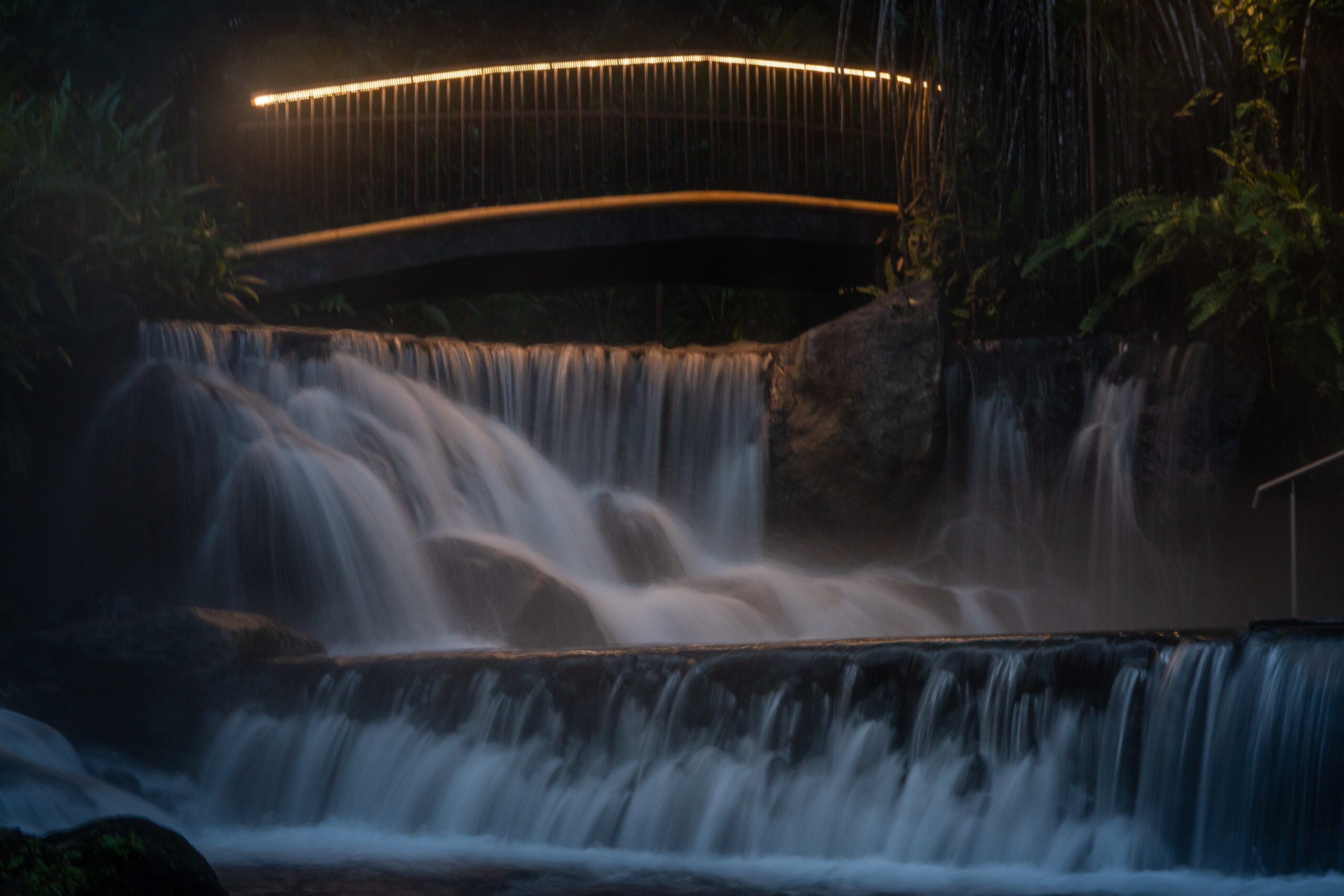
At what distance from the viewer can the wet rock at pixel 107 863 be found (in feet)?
10.8

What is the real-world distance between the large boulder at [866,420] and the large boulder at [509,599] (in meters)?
2.65

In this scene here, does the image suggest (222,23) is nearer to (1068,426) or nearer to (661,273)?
(661,273)

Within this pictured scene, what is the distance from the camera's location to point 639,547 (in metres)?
10.2

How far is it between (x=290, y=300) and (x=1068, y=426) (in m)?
7.84

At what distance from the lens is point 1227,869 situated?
4.75 m

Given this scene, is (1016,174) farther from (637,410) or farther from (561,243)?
(561,243)

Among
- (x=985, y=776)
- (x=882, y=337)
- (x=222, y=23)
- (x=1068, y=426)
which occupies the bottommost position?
(x=985, y=776)

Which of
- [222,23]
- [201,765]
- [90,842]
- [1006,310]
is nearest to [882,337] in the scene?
[1006,310]

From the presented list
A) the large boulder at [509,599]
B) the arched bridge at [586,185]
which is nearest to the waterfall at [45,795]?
the large boulder at [509,599]

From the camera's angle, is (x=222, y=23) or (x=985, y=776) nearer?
(x=985, y=776)

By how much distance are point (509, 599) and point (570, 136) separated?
7.22 meters

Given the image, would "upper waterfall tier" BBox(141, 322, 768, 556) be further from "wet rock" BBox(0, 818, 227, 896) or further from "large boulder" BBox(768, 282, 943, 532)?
"wet rock" BBox(0, 818, 227, 896)

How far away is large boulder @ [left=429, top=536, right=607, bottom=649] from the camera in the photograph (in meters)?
8.30

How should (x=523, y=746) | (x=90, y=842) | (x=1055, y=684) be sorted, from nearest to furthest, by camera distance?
(x=90, y=842), (x=1055, y=684), (x=523, y=746)
